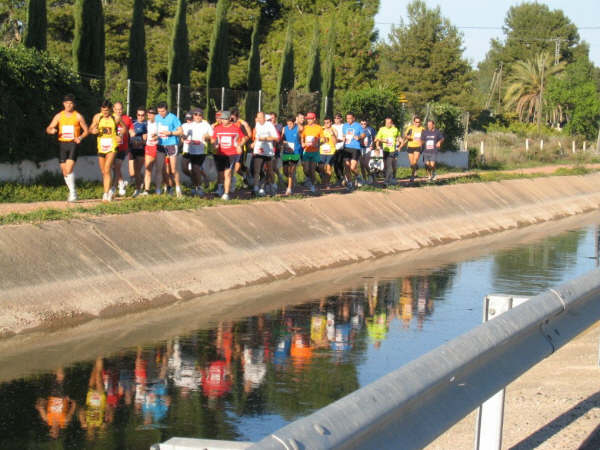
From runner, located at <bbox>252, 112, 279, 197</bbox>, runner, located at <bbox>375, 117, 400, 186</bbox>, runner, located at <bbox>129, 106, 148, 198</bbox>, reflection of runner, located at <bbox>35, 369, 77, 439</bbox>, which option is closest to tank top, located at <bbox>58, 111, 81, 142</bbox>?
runner, located at <bbox>129, 106, 148, 198</bbox>

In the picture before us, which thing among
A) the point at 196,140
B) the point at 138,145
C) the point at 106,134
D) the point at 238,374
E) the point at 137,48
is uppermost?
the point at 137,48

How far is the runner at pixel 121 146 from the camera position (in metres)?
19.2

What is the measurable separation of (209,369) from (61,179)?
40.8ft

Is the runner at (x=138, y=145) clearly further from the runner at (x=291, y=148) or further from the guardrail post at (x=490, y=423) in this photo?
the guardrail post at (x=490, y=423)

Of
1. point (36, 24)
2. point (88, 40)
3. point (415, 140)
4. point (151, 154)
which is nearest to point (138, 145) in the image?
point (151, 154)

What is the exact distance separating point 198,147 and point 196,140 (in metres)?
0.20

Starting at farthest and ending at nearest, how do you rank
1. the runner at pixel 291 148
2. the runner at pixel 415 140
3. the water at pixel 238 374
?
the runner at pixel 415 140
the runner at pixel 291 148
the water at pixel 238 374

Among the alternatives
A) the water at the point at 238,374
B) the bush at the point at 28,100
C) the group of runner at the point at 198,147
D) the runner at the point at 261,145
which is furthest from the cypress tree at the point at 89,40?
the water at the point at 238,374

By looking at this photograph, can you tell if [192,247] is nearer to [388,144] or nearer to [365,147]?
[365,147]

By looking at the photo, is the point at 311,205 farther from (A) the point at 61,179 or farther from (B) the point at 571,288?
(B) the point at 571,288

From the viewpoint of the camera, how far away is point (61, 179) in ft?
70.2

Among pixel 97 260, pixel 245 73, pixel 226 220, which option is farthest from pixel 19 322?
pixel 245 73

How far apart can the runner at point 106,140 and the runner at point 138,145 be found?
5.12 feet

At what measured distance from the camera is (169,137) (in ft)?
64.1
